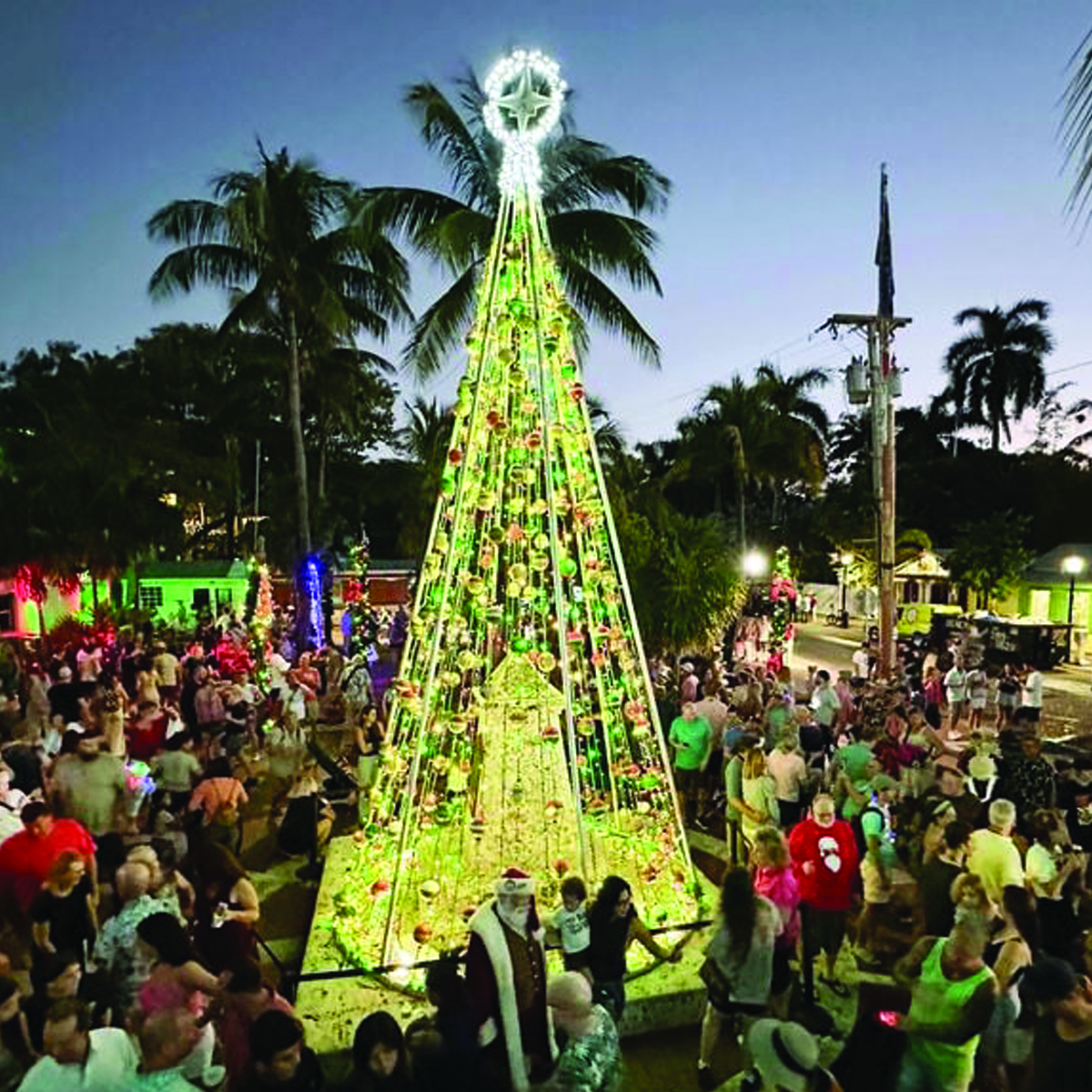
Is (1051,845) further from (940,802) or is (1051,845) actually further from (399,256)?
(399,256)

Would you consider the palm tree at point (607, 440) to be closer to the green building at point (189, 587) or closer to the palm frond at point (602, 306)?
the palm frond at point (602, 306)

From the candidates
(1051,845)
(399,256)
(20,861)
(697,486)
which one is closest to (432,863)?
(20,861)

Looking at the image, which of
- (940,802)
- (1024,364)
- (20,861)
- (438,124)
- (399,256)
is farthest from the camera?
(1024,364)

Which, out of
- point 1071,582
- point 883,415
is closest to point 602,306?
point 883,415

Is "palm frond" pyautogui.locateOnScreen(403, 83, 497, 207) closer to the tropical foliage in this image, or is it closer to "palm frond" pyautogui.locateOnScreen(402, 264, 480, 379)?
"palm frond" pyautogui.locateOnScreen(402, 264, 480, 379)

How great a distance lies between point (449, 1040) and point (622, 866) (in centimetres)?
326

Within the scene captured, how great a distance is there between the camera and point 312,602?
65.9 feet

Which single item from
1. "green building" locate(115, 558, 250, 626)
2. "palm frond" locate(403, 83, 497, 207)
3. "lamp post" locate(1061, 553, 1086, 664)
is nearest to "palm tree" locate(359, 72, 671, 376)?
"palm frond" locate(403, 83, 497, 207)

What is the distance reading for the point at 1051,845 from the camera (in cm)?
565

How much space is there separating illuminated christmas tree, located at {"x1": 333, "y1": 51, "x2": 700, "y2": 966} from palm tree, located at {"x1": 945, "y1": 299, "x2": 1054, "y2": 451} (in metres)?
40.2

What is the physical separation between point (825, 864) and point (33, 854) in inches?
182

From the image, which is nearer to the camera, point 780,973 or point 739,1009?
point 739,1009

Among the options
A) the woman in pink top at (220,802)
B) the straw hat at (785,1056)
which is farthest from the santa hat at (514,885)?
the woman in pink top at (220,802)

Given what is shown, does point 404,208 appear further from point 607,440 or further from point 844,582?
point 844,582
